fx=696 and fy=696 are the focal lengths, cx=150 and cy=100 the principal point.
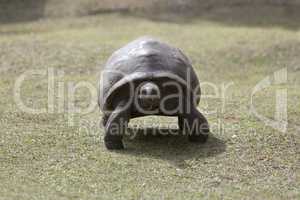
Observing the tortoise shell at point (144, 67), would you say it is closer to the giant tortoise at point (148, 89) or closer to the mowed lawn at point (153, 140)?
the giant tortoise at point (148, 89)

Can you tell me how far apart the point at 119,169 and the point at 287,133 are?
1742 millimetres

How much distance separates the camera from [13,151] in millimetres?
5508

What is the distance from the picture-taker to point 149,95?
17.2 feet

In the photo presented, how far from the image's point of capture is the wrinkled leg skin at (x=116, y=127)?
548cm

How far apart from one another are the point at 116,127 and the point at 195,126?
2.13ft

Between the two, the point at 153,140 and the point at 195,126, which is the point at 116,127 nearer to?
the point at 153,140

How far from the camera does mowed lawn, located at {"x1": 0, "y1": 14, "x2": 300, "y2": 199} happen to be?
479cm

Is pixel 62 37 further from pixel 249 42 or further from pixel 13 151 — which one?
pixel 13 151

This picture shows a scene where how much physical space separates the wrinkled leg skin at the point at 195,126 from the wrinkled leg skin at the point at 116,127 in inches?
19.9

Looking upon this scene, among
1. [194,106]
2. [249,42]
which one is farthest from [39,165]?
[249,42]

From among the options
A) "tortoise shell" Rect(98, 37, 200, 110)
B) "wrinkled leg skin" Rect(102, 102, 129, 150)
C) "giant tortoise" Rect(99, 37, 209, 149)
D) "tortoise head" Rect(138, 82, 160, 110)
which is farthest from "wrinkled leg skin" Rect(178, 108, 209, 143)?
"wrinkled leg skin" Rect(102, 102, 129, 150)

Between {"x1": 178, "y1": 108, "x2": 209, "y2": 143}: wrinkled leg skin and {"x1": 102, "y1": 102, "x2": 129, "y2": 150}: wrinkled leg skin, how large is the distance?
19.9 inches

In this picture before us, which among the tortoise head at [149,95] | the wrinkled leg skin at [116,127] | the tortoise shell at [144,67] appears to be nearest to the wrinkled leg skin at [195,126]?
the tortoise shell at [144,67]

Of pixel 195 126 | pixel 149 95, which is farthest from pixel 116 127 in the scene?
pixel 195 126
